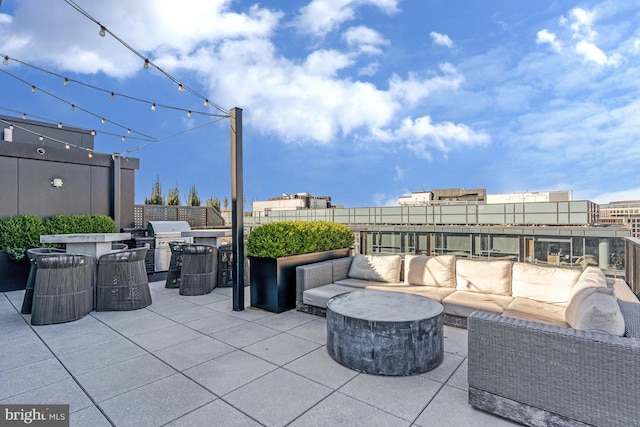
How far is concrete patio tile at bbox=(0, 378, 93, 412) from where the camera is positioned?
213 cm

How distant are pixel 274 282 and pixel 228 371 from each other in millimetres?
1777

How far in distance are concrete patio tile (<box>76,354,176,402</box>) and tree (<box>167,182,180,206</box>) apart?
62.4 ft

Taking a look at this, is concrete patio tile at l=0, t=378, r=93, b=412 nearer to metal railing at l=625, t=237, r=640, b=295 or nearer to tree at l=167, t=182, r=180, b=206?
metal railing at l=625, t=237, r=640, b=295

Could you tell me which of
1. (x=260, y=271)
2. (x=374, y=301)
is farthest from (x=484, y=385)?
(x=260, y=271)

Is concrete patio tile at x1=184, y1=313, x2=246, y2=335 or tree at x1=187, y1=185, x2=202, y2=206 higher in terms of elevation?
tree at x1=187, y1=185, x2=202, y2=206

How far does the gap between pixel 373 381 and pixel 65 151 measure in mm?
9227

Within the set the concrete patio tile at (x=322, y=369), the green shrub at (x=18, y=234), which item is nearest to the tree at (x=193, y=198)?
the green shrub at (x=18, y=234)

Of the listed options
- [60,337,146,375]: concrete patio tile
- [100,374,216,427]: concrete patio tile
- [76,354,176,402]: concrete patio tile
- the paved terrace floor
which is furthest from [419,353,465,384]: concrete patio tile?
[60,337,146,375]: concrete patio tile

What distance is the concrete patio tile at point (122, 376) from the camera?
2293 mm

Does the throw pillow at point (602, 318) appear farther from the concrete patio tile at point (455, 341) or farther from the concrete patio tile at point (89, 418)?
the concrete patio tile at point (89, 418)

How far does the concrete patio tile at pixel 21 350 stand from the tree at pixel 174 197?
17.7m

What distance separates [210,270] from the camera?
557cm

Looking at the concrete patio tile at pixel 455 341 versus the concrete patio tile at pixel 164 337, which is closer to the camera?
the concrete patio tile at pixel 455 341

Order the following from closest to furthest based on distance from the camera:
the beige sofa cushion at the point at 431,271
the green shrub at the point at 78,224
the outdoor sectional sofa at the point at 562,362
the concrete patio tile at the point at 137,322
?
1. the outdoor sectional sofa at the point at 562,362
2. the concrete patio tile at the point at 137,322
3. the beige sofa cushion at the point at 431,271
4. the green shrub at the point at 78,224
